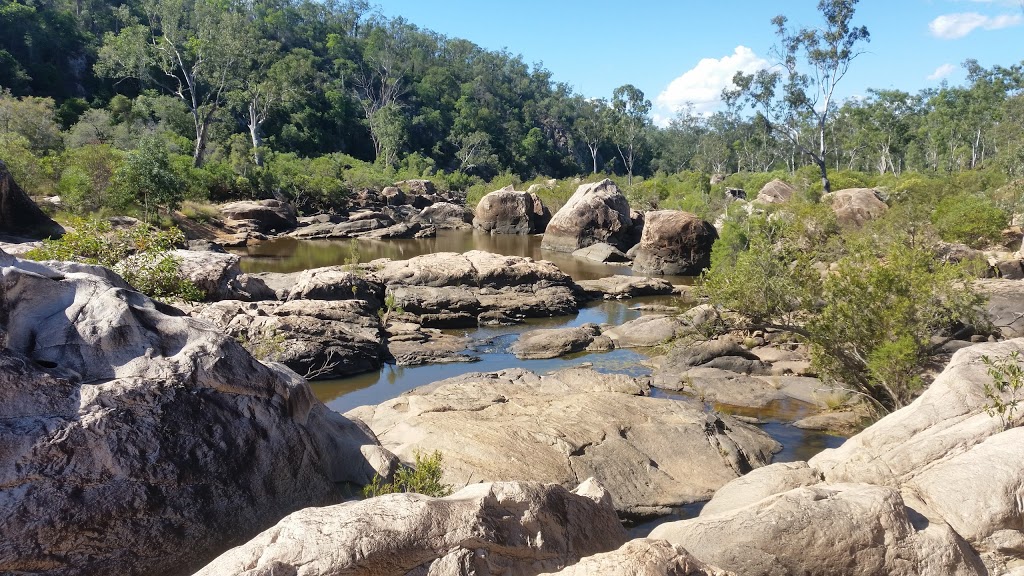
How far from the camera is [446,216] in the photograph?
193 feet

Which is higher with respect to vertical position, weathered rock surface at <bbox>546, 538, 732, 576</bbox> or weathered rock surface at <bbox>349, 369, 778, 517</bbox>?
weathered rock surface at <bbox>546, 538, 732, 576</bbox>

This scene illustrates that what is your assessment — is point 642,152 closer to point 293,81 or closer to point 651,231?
point 293,81

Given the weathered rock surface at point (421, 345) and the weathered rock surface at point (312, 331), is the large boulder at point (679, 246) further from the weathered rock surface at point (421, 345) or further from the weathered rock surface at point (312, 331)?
the weathered rock surface at point (312, 331)

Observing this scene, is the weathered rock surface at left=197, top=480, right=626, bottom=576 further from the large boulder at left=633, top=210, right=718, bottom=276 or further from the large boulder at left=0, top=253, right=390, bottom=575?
the large boulder at left=633, top=210, right=718, bottom=276

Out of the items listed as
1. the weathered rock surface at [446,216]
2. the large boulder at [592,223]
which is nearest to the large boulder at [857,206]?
the large boulder at [592,223]

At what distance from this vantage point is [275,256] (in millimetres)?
38062

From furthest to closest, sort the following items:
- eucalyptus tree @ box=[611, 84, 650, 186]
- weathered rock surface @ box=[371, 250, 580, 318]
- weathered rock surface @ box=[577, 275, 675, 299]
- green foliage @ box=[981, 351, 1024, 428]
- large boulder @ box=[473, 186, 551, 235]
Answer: eucalyptus tree @ box=[611, 84, 650, 186], large boulder @ box=[473, 186, 551, 235], weathered rock surface @ box=[577, 275, 675, 299], weathered rock surface @ box=[371, 250, 580, 318], green foliage @ box=[981, 351, 1024, 428]

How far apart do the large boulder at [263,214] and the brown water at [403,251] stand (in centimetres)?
236

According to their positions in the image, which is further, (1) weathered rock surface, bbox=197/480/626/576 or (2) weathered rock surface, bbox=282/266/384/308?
(2) weathered rock surface, bbox=282/266/384/308

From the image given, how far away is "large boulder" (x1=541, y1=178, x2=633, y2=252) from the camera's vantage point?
1708 inches

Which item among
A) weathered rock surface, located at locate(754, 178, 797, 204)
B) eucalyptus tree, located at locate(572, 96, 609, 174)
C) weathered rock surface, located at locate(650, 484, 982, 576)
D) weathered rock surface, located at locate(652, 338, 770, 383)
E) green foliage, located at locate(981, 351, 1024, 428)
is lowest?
weathered rock surface, located at locate(652, 338, 770, 383)

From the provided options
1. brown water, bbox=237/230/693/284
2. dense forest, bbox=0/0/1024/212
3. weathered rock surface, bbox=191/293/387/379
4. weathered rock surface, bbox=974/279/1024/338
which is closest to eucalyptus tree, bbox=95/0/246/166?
dense forest, bbox=0/0/1024/212

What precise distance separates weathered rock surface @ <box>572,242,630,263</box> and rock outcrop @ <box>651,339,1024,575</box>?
29829mm

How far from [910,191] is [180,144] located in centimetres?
5202
